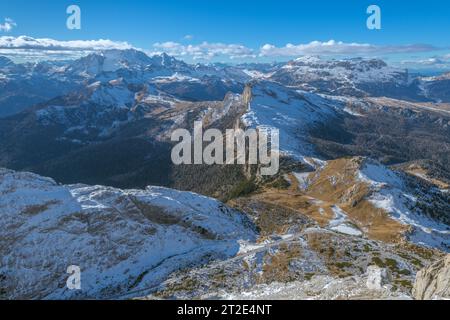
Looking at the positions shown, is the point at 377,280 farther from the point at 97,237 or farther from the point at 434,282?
the point at 97,237

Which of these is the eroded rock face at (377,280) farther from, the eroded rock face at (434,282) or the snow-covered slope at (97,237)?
the snow-covered slope at (97,237)

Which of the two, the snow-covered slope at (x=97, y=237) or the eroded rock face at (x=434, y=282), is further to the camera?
the snow-covered slope at (x=97, y=237)

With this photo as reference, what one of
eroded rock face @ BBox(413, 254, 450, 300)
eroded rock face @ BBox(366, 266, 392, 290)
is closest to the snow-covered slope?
eroded rock face @ BBox(366, 266, 392, 290)

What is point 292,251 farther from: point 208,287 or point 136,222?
point 136,222

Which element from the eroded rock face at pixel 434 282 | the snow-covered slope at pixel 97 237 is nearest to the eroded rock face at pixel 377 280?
the eroded rock face at pixel 434 282

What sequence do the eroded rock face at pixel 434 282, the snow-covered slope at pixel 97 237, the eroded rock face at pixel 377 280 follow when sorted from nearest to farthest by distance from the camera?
the eroded rock face at pixel 434 282
the eroded rock face at pixel 377 280
the snow-covered slope at pixel 97 237

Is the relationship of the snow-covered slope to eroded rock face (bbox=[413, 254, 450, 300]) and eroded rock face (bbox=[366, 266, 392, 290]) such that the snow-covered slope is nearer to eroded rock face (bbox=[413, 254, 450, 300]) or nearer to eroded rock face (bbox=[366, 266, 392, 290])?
eroded rock face (bbox=[366, 266, 392, 290])

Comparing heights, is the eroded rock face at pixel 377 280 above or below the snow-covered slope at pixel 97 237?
above

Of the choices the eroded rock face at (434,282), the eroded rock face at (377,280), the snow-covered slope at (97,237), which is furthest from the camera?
the snow-covered slope at (97,237)

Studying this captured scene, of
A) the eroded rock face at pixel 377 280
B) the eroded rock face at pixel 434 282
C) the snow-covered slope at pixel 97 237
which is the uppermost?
the eroded rock face at pixel 434 282
